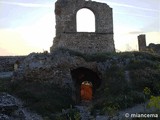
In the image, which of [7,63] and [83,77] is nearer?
[83,77]

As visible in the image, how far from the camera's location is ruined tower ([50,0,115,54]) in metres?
21.8

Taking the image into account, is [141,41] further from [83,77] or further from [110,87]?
[110,87]

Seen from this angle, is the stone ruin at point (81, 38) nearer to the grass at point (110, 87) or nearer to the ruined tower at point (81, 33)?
the ruined tower at point (81, 33)

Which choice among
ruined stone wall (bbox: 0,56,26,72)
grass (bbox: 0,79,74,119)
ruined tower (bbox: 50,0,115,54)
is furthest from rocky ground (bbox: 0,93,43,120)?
ruined stone wall (bbox: 0,56,26,72)

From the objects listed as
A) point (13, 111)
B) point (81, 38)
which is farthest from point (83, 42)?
point (13, 111)

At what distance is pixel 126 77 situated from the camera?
15.9 m

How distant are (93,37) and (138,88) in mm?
7960

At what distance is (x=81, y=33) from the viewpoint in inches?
859

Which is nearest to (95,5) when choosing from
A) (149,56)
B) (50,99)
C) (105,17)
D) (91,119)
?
(105,17)

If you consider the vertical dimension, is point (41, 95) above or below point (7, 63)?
below

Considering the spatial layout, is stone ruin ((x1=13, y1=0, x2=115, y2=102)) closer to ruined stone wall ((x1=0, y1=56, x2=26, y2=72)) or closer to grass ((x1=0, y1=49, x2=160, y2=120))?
grass ((x1=0, y1=49, x2=160, y2=120))

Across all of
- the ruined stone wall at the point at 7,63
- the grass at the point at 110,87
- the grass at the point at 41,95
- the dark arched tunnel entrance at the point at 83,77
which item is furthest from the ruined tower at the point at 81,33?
the grass at the point at 41,95

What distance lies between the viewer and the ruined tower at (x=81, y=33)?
71.6 feet

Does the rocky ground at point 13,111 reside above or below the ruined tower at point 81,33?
below
